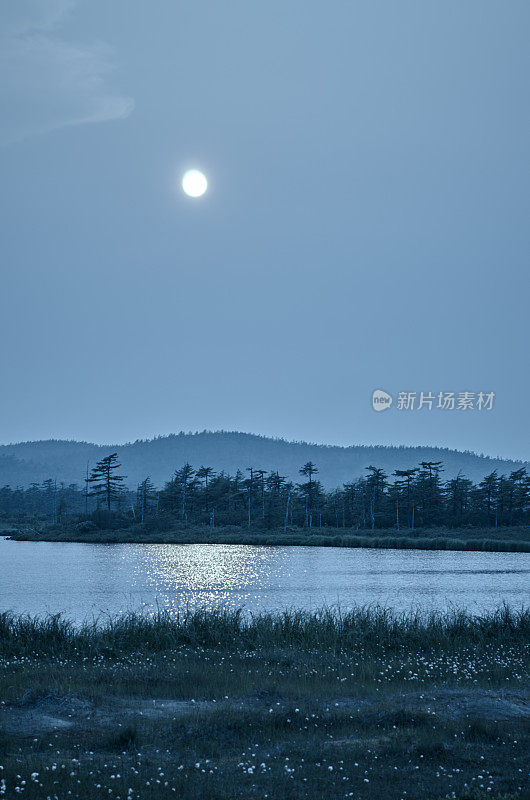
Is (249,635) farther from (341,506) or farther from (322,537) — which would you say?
(341,506)

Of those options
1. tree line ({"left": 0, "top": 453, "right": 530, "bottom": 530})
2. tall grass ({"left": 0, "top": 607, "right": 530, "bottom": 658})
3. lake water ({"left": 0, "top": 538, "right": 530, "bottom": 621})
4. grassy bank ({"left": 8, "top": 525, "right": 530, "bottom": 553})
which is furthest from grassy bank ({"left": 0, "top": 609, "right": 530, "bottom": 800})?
tree line ({"left": 0, "top": 453, "right": 530, "bottom": 530})

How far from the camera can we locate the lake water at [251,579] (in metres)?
40.0

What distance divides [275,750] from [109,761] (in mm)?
2604

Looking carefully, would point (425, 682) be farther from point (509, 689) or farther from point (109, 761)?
point (109, 761)

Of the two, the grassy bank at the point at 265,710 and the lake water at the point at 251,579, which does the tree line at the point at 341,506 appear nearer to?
the lake water at the point at 251,579

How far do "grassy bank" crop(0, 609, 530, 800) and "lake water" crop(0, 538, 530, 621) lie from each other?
697 centimetres

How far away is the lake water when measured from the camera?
40.0 metres

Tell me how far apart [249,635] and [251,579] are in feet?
121

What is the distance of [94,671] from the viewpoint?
17.1 m

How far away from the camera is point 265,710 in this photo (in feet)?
45.2

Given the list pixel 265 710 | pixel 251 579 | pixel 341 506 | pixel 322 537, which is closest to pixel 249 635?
pixel 265 710

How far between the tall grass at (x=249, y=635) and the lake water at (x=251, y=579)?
14.5ft

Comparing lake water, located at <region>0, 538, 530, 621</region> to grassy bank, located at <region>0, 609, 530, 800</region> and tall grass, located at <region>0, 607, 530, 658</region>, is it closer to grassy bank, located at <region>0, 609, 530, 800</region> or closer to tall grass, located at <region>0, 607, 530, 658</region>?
tall grass, located at <region>0, 607, 530, 658</region>

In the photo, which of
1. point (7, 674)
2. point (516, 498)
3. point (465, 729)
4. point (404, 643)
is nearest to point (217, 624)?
point (404, 643)
